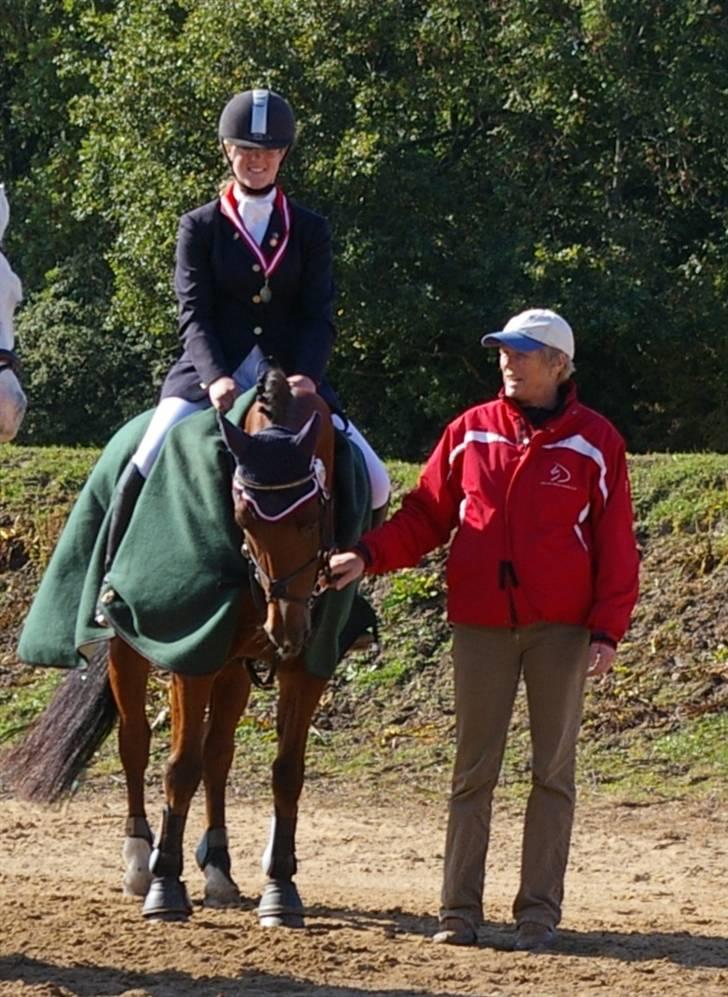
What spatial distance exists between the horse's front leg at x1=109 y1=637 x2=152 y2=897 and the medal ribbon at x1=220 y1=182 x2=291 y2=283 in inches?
62.3

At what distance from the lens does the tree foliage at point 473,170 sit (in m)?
→ 19.9

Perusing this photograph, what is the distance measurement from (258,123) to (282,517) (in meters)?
1.57

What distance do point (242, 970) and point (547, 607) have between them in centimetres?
152

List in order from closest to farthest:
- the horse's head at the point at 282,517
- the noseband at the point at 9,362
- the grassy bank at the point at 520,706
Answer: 1. the noseband at the point at 9,362
2. the horse's head at the point at 282,517
3. the grassy bank at the point at 520,706

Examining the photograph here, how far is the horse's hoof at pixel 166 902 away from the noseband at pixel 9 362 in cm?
224

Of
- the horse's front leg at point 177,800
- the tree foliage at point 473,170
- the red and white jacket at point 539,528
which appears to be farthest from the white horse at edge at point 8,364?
the tree foliage at point 473,170

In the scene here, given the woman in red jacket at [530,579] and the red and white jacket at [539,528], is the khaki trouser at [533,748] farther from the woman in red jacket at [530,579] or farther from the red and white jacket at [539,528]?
the red and white jacket at [539,528]

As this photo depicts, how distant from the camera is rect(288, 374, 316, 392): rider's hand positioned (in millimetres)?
6652

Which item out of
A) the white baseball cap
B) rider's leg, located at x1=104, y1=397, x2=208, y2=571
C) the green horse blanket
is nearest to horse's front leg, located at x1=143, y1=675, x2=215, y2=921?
the green horse blanket

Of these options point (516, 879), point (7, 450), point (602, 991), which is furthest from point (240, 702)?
point (7, 450)

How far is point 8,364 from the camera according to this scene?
542 centimetres

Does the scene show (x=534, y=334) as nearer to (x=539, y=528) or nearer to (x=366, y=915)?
(x=539, y=528)

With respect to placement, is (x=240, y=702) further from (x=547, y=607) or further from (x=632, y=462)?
(x=632, y=462)

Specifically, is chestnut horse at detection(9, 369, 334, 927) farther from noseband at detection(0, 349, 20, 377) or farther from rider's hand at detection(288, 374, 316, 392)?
noseband at detection(0, 349, 20, 377)
